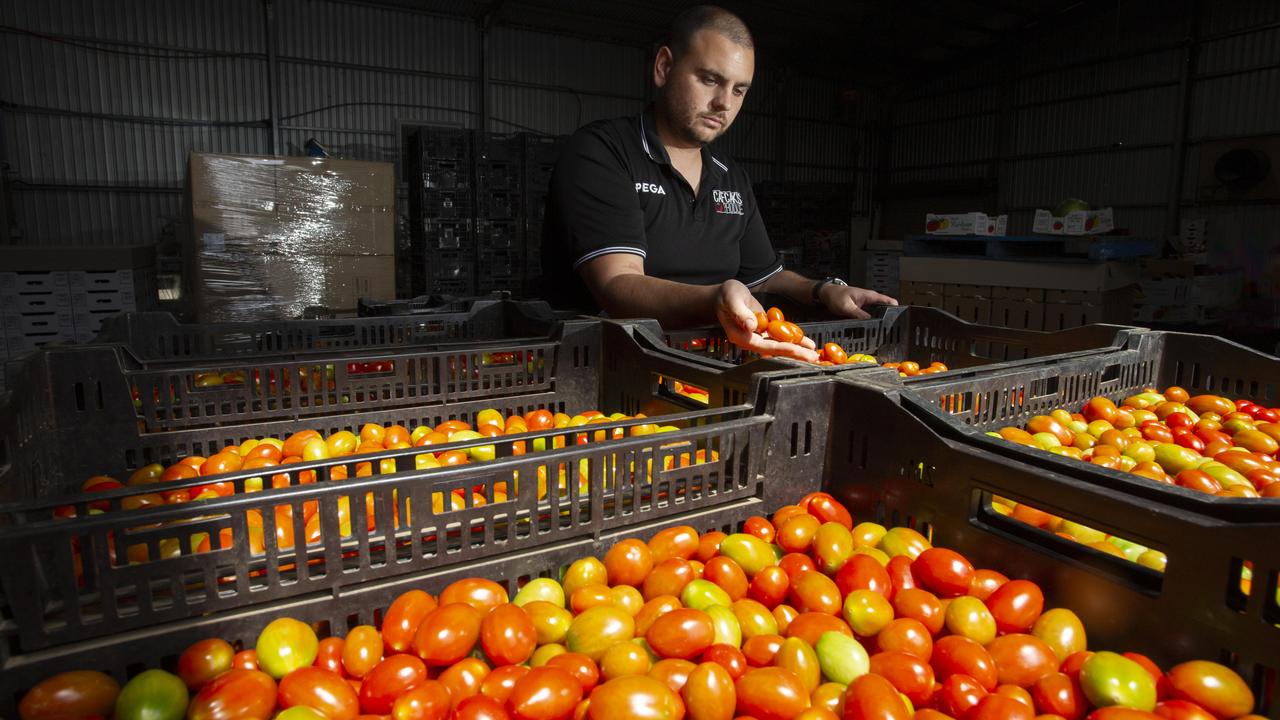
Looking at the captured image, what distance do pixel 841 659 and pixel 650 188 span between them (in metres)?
2.31

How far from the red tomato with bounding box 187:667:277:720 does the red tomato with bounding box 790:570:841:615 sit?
830 millimetres

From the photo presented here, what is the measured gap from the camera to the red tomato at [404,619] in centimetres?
115

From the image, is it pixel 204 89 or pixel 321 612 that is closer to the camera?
pixel 321 612

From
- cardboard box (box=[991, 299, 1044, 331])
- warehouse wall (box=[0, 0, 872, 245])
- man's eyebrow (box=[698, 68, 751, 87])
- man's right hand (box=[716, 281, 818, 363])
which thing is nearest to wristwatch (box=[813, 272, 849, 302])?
man's eyebrow (box=[698, 68, 751, 87])

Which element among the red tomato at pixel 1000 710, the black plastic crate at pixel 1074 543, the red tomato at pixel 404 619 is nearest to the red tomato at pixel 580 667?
the red tomato at pixel 404 619

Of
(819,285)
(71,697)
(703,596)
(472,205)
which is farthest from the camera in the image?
(472,205)

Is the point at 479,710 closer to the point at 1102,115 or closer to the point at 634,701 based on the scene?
the point at 634,701

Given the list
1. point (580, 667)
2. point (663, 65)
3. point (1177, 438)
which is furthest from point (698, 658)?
point (663, 65)

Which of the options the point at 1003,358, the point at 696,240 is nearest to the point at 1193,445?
the point at 1003,358

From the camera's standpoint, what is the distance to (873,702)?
1021 mm

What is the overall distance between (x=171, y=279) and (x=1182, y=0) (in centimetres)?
1527

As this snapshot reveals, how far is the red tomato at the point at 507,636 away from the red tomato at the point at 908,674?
524mm

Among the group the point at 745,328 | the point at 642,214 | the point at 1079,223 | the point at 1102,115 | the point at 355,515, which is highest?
the point at 1102,115

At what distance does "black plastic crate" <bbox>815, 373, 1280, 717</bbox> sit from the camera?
3.50ft
